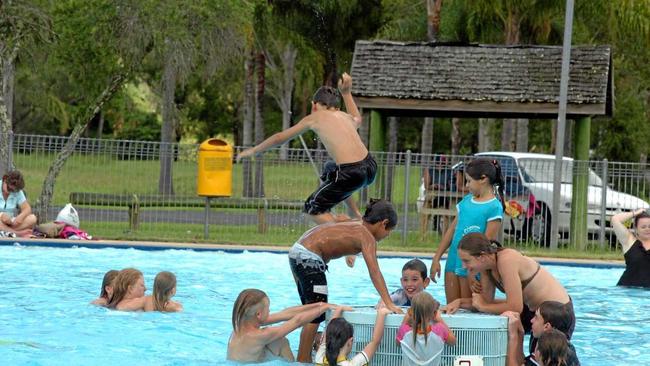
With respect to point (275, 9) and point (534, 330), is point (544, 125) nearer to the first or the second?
point (275, 9)

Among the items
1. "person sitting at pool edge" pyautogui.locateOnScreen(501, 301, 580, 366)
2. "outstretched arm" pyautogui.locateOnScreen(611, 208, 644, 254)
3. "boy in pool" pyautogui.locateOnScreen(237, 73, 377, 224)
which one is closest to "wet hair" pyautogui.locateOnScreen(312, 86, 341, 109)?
"boy in pool" pyautogui.locateOnScreen(237, 73, 377, 224)

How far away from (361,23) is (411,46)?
13.5 meters

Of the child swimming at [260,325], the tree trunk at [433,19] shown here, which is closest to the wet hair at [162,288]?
the child swimming at [260,325]

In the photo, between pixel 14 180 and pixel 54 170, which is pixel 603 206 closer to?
pixel 54 170

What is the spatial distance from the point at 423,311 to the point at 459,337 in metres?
0.47

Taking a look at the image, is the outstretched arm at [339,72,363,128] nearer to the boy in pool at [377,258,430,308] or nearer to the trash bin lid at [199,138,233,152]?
the boy in pool at [377,258,430,308]

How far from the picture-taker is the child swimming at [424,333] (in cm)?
776

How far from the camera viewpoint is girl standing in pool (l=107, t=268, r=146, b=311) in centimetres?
1145

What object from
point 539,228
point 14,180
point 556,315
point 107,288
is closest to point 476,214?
point 556,315

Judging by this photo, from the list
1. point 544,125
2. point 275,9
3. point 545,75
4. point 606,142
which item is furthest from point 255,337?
point 544,125

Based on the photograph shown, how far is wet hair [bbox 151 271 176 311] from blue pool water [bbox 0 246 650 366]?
0.15m

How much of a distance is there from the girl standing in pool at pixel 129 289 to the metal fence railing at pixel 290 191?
346 inches

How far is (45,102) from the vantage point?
196ft

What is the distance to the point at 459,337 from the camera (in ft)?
26.4
